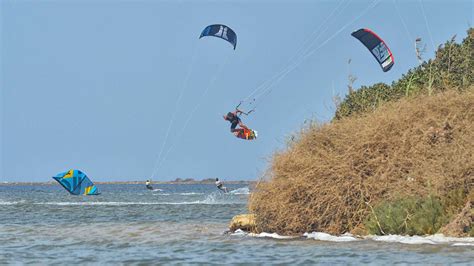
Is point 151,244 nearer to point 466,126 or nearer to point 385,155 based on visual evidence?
point 385,155

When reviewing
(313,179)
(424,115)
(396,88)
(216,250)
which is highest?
(396,88)

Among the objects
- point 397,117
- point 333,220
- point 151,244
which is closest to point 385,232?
point 333,220

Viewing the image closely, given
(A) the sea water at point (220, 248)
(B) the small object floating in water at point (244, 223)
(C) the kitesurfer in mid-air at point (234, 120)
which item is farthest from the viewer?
(C) the kitesurfer in mid-air at point (234, 120)

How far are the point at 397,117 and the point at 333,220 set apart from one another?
2783mm

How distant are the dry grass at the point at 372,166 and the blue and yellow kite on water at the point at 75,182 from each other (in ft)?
101

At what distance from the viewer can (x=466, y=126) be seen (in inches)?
729

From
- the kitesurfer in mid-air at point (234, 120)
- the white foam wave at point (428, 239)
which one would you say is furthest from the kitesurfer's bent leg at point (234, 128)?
the white foam wave at point (428, 239)

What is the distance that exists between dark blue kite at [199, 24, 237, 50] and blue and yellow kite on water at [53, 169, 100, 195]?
2106 centimetres

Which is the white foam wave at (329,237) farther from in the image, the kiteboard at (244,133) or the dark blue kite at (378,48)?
the dark blue kite at (378,48)

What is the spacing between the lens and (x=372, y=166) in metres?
19.0

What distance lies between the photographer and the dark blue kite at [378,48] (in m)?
31.1

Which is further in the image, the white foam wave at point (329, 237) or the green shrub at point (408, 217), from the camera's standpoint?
the white foam wave at point (329, 237)

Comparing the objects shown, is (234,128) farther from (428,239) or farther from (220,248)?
(428,239)

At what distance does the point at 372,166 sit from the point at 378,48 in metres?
13.8
